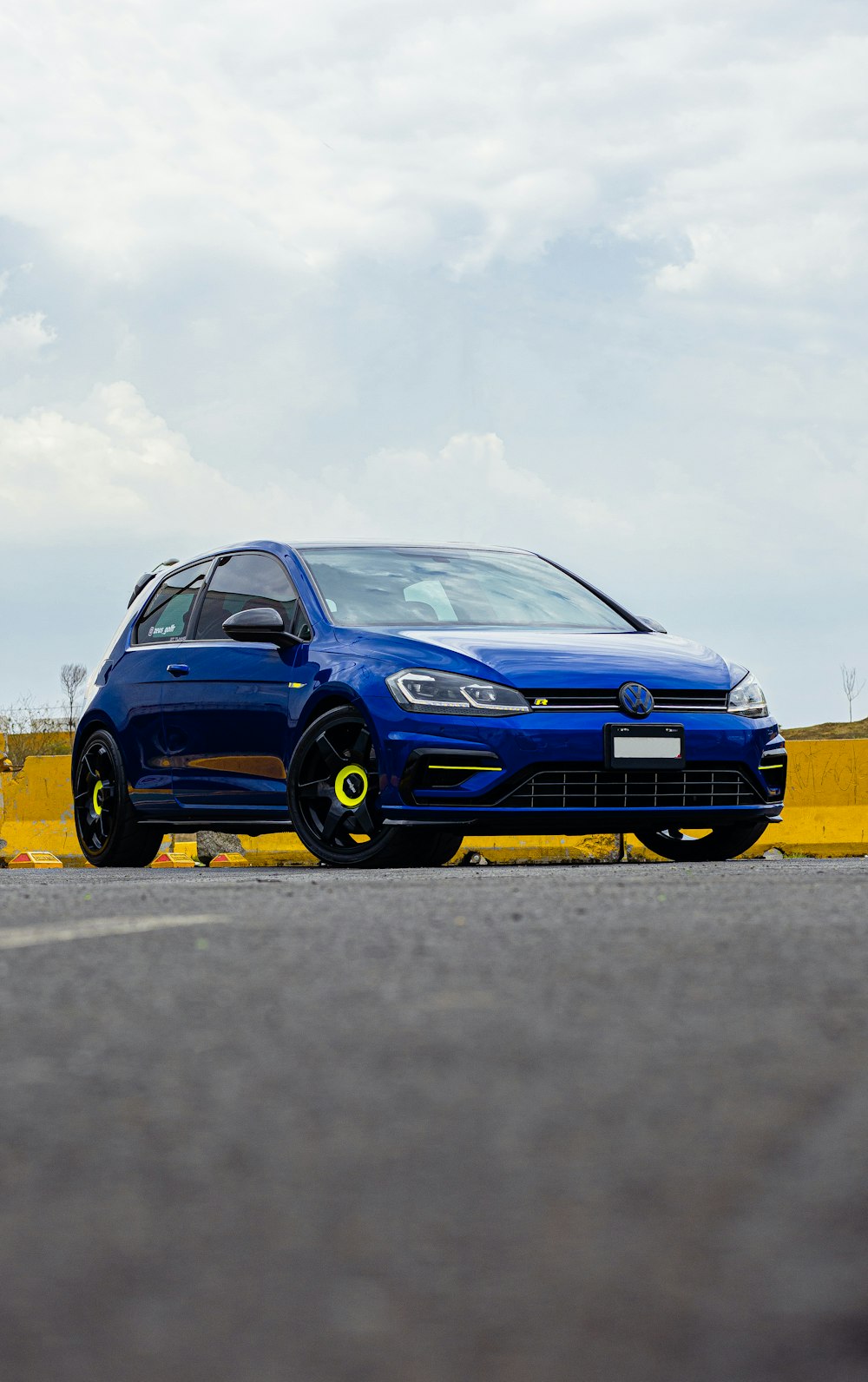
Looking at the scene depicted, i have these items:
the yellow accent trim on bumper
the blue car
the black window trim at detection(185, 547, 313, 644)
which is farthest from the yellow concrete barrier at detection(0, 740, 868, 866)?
the yellow accent trim on bumper

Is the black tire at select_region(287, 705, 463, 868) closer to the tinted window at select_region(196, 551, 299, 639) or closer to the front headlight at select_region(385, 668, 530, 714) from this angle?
the front headlight at select_region(385, 668, 530, 714)

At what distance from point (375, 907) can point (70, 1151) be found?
8.44 feet

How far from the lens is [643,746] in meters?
7.32

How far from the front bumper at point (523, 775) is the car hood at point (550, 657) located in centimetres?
17

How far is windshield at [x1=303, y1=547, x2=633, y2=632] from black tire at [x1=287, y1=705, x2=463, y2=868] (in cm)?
61

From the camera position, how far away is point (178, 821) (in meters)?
8.84

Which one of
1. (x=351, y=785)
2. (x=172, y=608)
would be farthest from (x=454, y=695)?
(x=172, y=608)

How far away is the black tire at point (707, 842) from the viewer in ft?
27.6

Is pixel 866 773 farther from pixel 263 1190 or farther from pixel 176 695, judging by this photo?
pixel 263 1190

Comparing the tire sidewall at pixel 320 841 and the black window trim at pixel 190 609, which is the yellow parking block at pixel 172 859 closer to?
the black window trim at pixel 190 609

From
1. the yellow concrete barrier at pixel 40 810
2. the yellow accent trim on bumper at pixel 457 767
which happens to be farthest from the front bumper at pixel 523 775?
the yellow concrete barrier at pixel 40 810

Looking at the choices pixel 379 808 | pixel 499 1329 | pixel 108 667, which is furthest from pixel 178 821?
pixel 499 1329

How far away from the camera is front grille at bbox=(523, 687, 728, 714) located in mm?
7176

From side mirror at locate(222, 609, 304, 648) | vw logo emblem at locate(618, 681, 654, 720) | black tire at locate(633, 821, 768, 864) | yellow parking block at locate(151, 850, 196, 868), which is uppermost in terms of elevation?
side mirror at locate(222, 609, 304, 648)
